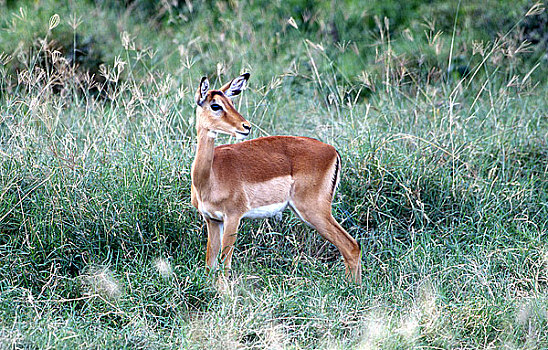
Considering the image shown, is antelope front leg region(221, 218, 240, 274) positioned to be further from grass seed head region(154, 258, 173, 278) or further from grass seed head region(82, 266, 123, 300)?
grass seed head region(82, 266, 123, 300)

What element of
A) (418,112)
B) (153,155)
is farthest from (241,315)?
(418,112)

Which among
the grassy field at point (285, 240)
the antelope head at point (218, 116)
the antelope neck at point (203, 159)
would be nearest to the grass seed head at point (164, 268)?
the grassy field at point (285, 240)

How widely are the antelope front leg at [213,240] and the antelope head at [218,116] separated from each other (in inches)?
26.2

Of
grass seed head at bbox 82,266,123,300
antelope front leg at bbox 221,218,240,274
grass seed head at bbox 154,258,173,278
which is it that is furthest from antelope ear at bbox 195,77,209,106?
grass seed head at bbox 82,266,123,300

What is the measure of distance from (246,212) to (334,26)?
5.56 m

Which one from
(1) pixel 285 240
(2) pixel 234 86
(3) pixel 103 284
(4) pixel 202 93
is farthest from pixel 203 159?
(1) pixel 285 240

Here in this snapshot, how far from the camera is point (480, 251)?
4.90 metres

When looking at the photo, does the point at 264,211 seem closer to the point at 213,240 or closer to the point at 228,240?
the point at 228,240

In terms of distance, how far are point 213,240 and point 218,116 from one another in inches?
35.6

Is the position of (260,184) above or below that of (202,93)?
below

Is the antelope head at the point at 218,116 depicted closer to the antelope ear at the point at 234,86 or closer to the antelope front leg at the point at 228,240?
the antelope ear at the point at 234,86

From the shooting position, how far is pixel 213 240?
461 centimetres

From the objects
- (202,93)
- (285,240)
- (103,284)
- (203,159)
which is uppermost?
(202,93)

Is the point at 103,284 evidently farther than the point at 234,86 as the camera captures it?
No
